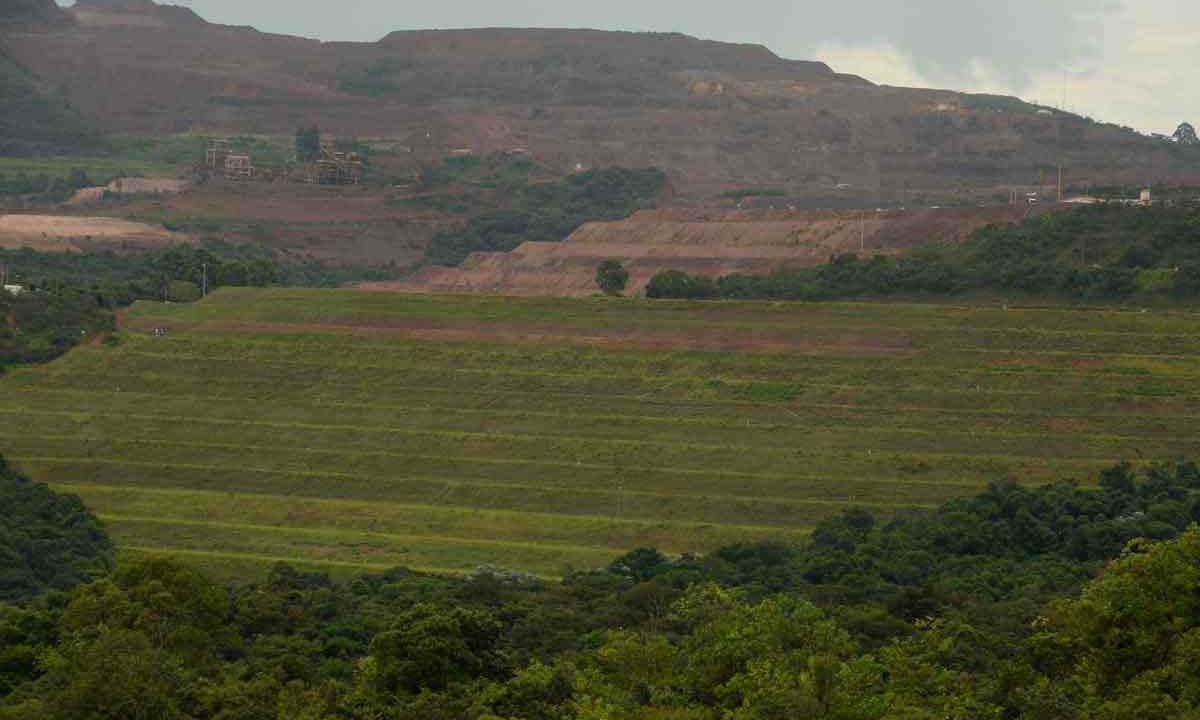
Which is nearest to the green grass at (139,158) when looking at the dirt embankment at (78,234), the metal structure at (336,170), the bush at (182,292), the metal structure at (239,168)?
the metal structure at (239,168)

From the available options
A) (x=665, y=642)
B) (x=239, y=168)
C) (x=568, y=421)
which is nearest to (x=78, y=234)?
(x=239, y=168)

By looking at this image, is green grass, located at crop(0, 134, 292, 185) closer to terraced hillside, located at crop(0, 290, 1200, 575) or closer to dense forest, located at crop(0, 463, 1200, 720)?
terraced hillside, located at crop(0, 290, 1200, 575)

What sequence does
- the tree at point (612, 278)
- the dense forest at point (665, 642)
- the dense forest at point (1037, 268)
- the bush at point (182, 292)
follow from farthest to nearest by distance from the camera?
the tree at point (612, 278) < the bush at point (182, 292) < the dense forest at point (1037, 268) < the dense forest at point (665, 642)

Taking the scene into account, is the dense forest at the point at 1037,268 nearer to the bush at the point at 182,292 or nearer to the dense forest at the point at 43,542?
the bush at the point at 182,292

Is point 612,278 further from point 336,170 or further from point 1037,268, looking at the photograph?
point 336,170

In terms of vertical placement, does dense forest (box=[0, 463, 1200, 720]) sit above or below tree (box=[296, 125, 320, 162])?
below

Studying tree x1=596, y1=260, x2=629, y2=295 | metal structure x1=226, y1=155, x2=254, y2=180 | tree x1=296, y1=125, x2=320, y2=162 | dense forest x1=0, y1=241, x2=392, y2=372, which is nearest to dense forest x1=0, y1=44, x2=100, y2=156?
tree x1=296, y1=125, x2=320, y2=162

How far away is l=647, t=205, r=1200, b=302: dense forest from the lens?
9319 centimetres

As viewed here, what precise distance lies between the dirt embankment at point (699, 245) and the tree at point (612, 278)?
3.63 metres

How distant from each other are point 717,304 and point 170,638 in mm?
49534

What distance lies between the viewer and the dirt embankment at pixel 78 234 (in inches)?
5531

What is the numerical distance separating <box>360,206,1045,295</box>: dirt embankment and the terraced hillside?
22.4 metres

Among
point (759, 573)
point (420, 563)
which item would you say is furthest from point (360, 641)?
point (420, 563)

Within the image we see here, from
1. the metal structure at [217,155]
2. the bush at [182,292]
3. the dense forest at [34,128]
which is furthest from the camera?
the dense forest at [34,128]
